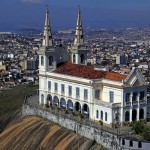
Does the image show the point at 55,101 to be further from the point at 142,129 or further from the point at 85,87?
the point at 142,129

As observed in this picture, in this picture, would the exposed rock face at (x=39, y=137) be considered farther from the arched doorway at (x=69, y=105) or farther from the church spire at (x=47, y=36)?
the church spire at (x=47, y=36)

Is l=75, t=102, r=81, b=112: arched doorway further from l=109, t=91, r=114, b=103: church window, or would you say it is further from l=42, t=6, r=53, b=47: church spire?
l=42, t=6, r=53, b=47: church spire

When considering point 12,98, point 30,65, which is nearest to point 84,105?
point 12,98

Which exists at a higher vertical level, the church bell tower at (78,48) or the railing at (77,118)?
the church bell tower at (78,48)

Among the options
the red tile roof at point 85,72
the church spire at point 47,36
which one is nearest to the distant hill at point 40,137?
the red tile roof at point 85,72

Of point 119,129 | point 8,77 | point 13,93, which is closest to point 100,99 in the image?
point 119,129

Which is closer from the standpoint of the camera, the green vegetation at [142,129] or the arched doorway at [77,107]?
the green vegetation at [142,129]

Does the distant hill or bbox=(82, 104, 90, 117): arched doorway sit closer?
the distant hill

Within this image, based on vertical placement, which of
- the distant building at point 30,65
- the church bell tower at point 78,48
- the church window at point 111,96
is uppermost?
the church bell tower at point 78,48

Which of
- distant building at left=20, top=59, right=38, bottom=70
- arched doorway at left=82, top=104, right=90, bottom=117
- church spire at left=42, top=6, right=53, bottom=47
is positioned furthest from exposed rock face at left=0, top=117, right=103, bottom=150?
distant building at left=20, top=59, right=38, bottom=70
